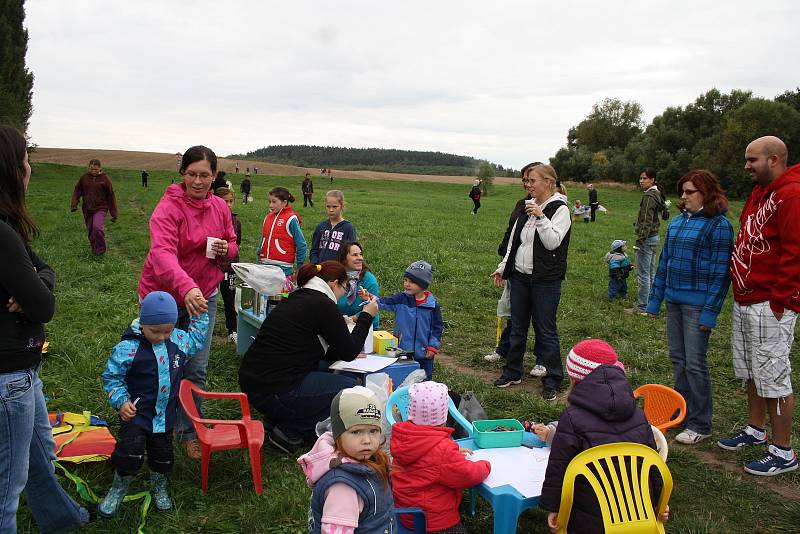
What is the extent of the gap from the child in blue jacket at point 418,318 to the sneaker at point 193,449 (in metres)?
1.98

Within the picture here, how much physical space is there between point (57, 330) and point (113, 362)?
4288 mm

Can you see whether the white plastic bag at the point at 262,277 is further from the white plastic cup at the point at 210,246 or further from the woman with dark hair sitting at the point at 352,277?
the white plastic cup at the point at 210,246

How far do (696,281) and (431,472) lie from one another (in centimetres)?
292

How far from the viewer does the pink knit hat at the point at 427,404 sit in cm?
315

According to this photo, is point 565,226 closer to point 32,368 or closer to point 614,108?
point 32,368

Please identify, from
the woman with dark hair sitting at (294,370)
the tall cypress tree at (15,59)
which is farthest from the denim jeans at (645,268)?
the tall cypress tree at (15,59)

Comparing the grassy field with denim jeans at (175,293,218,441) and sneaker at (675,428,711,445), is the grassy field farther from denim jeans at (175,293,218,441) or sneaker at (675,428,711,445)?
denim jeans at (175,293,218,441)

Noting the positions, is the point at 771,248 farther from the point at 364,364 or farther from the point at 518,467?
the point at 364,364

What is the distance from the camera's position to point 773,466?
4.34 m

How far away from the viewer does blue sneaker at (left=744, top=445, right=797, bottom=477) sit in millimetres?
4336

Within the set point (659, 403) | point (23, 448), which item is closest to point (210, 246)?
point (23, 448)

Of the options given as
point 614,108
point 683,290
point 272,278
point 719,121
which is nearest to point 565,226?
point 683,290

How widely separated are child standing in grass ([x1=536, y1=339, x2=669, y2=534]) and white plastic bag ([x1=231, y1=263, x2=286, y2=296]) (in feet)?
11.4

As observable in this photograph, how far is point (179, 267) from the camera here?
4031 millimetres
